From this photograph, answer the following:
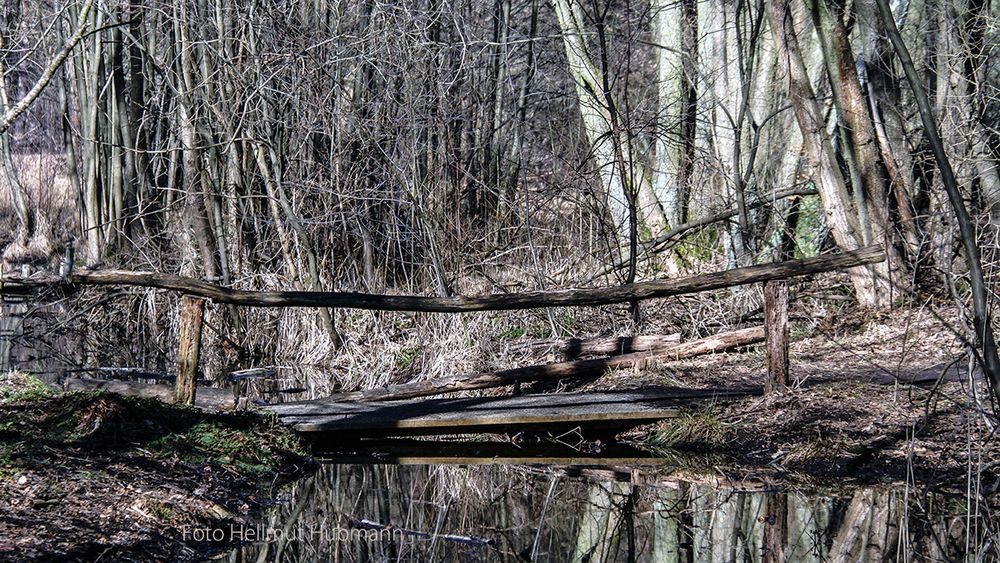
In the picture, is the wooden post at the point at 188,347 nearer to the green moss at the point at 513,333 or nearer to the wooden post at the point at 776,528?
the wooden post at the point at 776,528

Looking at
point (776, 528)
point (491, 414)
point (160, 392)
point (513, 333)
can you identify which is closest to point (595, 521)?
point (776, 528)

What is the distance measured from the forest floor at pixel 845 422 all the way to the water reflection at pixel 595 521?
500 millimetres

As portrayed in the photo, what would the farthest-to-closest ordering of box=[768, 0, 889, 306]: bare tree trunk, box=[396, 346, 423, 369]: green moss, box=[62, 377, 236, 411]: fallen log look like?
box=[768, 0, 889, 306]: bare tree trunk < box=[396, 346, 423, 369]: green moss < box=[62, 377, 236, 411]: fallen log

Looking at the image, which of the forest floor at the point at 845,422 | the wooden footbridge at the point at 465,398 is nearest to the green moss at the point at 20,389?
the wooden footbridge at the point at 465,398

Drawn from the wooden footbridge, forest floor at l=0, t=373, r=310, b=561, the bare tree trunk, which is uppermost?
the bare tree trunk

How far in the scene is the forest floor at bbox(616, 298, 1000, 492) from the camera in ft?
24.4

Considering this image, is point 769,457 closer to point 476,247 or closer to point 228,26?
point 476,247

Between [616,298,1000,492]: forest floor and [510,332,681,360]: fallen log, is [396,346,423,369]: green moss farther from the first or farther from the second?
[616,298,1000,492]: forest floor

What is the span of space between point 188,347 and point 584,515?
134 inches

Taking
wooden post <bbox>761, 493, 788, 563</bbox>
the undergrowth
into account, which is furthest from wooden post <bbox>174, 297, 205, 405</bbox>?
wooden post <bbox>761, 493, 788, 563</bbox>

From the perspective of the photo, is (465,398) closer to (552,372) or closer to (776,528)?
(552,372)

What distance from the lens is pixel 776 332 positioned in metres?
8.66

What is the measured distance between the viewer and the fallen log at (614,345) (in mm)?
11227

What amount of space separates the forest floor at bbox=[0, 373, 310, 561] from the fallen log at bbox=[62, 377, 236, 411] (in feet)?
1.59
